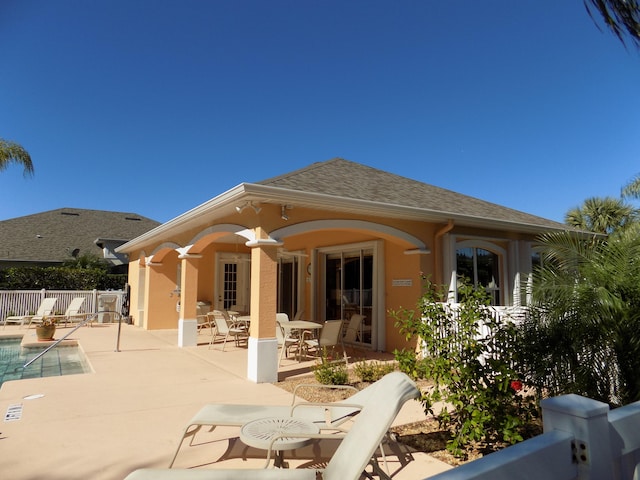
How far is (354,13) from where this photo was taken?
11328mm

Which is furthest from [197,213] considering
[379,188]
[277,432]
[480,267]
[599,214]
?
[599,214]

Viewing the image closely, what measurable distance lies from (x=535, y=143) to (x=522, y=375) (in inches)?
624

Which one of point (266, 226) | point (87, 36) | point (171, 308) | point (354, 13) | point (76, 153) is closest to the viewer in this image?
point (266, 226)

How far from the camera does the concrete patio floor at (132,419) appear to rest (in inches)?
155

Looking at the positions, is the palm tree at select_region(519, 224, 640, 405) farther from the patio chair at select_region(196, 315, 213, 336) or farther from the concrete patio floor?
the patio chair at select_region(196, 315, 213, 336)

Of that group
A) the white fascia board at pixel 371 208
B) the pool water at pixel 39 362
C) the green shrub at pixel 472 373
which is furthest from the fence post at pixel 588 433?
the pool water at pixel 39 362

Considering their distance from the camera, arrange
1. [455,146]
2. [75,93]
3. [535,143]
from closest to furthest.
A: [75,93] → [535,143] → [455,146]

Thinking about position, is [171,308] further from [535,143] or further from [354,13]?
[535,143]

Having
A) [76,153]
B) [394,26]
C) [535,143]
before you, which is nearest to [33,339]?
[76,153]

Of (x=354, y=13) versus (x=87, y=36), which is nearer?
(x=87, y=36)

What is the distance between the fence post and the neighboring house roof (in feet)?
83.9

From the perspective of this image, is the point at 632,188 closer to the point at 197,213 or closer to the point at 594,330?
the point at 594,330

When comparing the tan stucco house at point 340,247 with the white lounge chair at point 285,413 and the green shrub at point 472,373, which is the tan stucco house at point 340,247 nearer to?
the green shrub at point 472,373

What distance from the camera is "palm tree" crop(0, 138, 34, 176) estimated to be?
16.9 metres
